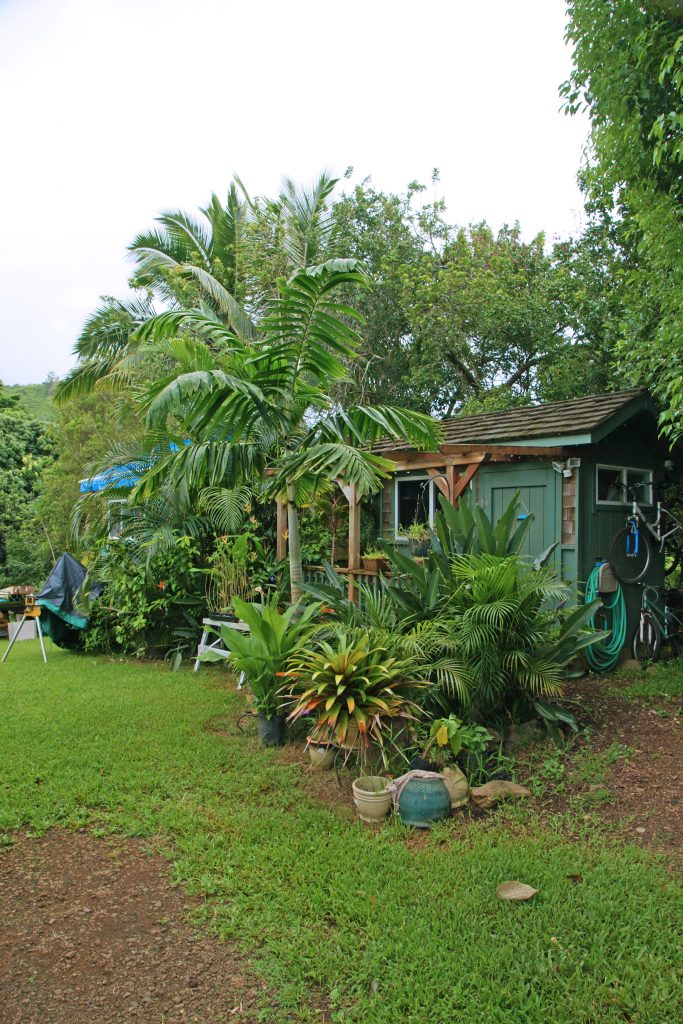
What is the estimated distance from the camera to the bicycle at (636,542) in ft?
25.1

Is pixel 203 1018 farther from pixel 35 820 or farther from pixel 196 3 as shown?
pixel 196 3

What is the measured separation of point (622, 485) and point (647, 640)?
5.93 ft

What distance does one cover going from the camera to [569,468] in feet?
24.2

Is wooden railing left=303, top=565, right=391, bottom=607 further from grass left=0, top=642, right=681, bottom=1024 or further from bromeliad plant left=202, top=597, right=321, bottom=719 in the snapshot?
grass left=0, top=642, right=681, bottom=1024

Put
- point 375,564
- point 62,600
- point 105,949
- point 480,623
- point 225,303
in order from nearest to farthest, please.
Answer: point 105,949 < point 480,623 < point 375,564 < point 62,600 < point 225,303

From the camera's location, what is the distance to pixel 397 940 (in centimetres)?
284

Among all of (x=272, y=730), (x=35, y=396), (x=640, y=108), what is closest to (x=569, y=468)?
(x=640, y=108)

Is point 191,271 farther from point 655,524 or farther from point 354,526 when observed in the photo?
point 655,524

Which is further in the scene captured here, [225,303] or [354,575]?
[225,303]

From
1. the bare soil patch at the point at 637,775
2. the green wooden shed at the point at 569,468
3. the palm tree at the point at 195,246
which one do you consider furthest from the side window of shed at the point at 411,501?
the palm tree at the point at 195,246

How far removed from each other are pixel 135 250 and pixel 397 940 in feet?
50.9

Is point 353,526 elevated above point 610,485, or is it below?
below

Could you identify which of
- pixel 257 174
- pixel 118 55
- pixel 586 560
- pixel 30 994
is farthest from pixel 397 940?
pixel 257 174

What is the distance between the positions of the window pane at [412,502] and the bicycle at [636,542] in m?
2.55
